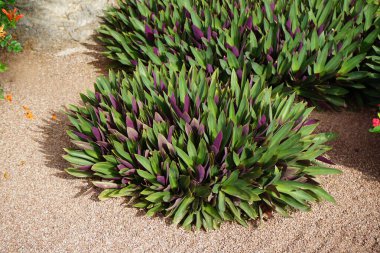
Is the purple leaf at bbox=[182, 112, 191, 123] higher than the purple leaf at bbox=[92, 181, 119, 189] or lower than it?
higher

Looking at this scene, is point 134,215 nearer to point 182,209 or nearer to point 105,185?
point 105,185

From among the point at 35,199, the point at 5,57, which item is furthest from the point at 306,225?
the point at 5,57

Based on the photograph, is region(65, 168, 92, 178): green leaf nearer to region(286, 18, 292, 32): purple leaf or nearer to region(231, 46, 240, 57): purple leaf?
region(231, 46, 240, 57): purple leaf

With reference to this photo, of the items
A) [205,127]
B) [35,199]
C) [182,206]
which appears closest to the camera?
[182,206]

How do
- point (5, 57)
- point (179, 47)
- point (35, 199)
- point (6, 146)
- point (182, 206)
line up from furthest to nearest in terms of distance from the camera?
point (5, 57)
point (179, 47)
point (6, 146)
point (35, 199)
point (182, 206)

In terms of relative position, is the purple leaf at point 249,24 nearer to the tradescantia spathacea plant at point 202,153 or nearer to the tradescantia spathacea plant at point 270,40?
the tradescantia spathacea plant at point 270,40

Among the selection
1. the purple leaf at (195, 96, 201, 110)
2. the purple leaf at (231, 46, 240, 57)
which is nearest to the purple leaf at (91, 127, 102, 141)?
the purple leaf at (195, 96, 201, 110)

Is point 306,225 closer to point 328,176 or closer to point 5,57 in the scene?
point 328,176
